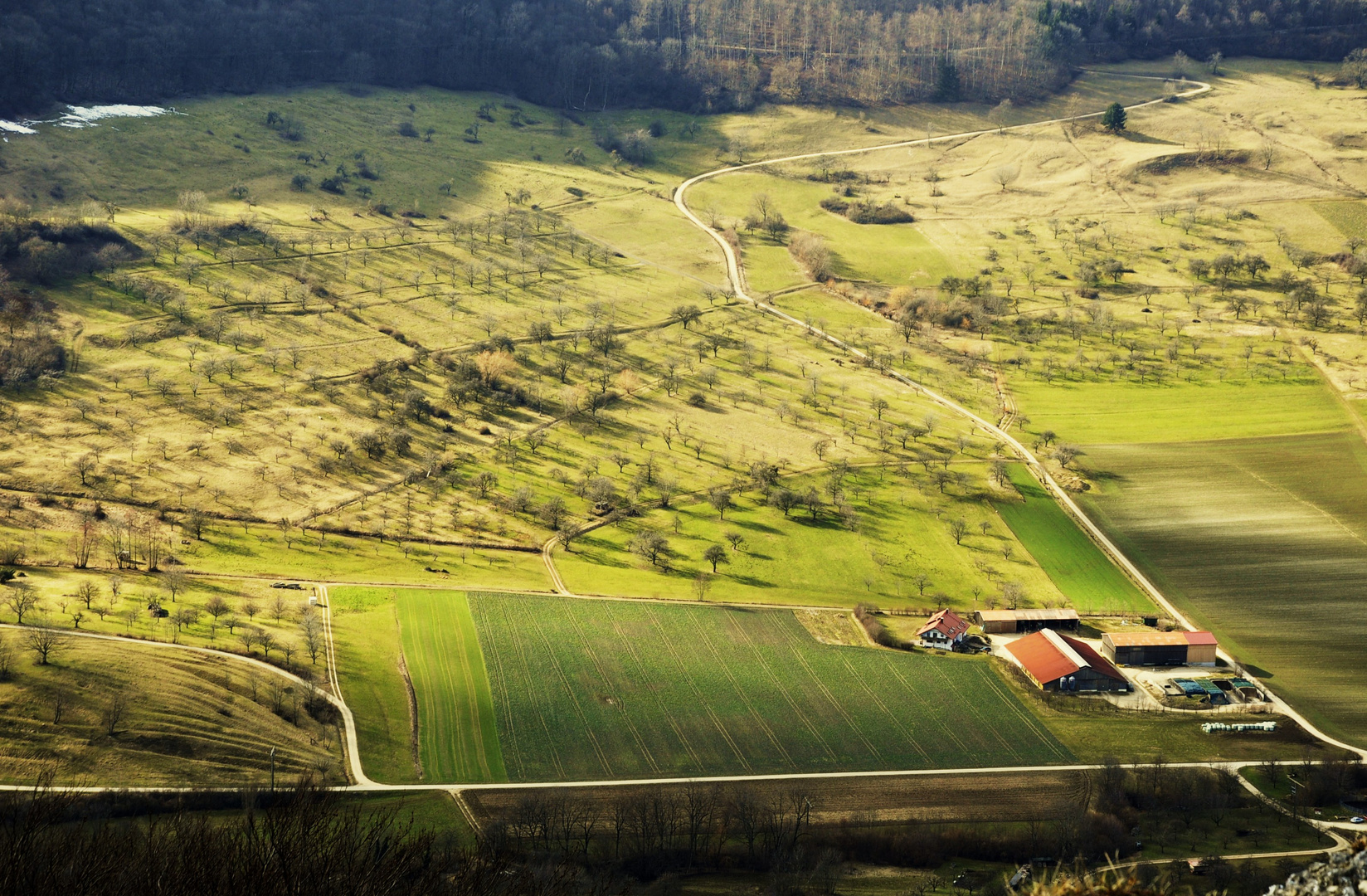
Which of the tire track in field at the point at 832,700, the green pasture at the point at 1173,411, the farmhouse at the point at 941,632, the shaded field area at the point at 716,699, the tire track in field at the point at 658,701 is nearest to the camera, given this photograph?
the tire track in field at the point at 658,701

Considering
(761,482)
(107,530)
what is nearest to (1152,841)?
(761,482)

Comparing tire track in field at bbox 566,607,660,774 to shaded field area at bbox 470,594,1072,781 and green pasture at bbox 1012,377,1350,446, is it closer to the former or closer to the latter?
shaded field area at bbox 470,594,1072,781

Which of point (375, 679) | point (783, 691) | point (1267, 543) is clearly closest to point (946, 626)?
point (783, 691)

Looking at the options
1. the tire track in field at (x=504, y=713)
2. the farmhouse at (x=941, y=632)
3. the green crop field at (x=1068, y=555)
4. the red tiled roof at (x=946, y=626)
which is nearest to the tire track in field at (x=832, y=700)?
the farmhouse at (x=941, y=632)

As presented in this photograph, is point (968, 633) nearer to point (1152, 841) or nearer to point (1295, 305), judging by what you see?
point (1152, 841)

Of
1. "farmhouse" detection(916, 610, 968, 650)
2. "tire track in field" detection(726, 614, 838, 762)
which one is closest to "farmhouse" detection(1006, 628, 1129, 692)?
"farmhouse" detection(916, 610, 968, 650)

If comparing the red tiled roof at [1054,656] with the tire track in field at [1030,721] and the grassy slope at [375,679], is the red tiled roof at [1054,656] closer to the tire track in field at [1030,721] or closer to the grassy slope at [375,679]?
the tire track in field at [1030,721]
